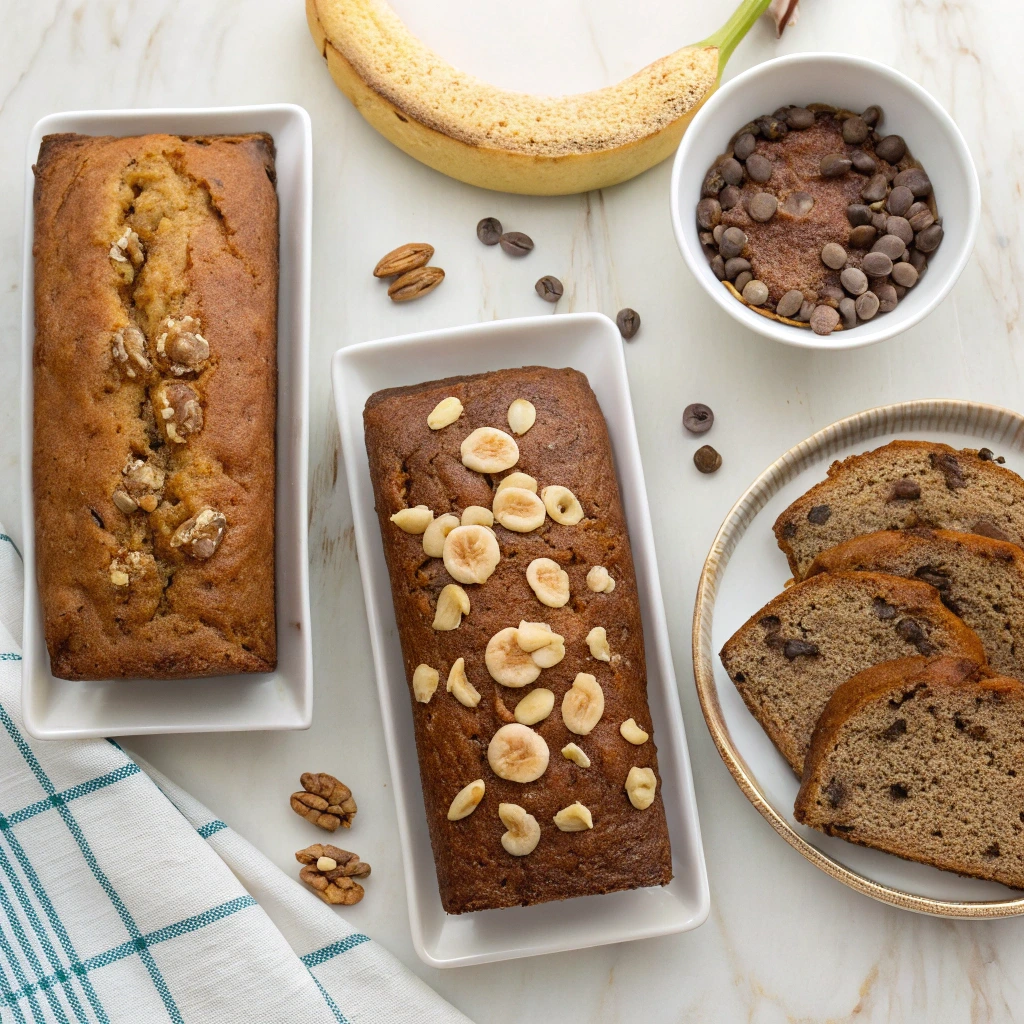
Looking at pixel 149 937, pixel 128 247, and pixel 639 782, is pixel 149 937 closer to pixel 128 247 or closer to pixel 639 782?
pixel 639 782

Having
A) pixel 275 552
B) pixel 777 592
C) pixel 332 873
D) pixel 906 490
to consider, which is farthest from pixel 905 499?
pixel 332 873

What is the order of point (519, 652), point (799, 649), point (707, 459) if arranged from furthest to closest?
1. point (707, 459)
2. point (799, 649)
3. point (519, 652)

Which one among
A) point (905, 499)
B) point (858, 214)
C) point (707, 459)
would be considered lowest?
point (905, 499)

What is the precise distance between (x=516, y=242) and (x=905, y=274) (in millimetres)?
834

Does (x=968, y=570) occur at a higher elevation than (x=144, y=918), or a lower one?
higher

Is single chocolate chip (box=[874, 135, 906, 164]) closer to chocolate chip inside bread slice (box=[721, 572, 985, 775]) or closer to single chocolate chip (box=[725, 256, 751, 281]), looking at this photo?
single chocolate chip (box=[725, 256, 751, 281])

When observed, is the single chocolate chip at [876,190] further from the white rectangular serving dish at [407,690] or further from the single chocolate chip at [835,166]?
the white rectangular serving dish at [407,690]

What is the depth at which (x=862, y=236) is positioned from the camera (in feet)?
6.44

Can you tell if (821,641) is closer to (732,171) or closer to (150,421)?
(732,171)

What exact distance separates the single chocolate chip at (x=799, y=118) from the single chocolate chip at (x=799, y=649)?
3.56 ft

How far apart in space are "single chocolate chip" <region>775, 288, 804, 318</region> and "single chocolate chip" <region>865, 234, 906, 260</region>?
152 millimetres

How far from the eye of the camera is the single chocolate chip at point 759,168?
78.9 inches

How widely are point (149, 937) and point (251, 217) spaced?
1531mm

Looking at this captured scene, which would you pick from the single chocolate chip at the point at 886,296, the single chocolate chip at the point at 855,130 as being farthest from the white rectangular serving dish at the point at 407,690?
the single chocolate chip at the point at 855,130
